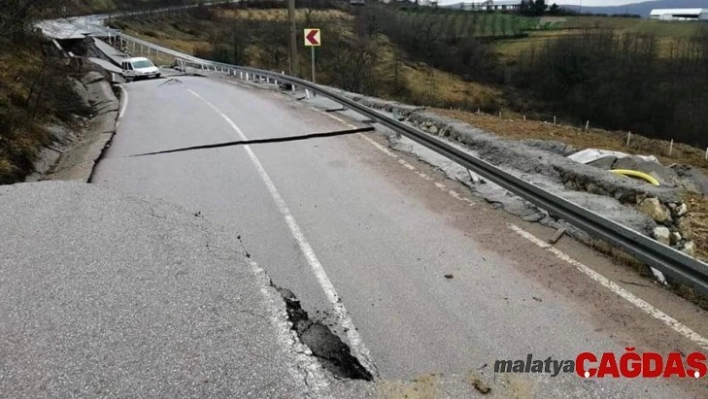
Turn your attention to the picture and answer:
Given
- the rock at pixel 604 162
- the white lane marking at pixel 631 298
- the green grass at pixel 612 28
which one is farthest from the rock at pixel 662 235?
the green grass at pixel 612 28

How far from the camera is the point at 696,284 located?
391 centimetres

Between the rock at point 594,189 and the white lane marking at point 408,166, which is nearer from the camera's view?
the rock at point 594,189

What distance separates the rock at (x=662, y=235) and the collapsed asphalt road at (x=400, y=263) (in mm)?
798

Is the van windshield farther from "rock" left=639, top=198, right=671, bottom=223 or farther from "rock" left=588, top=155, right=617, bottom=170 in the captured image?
"rock" left=639, top=198, right=671, bottom=223

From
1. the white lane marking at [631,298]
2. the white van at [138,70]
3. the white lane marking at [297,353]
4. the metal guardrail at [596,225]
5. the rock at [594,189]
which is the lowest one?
Answer: the white lane marking at [297,353]

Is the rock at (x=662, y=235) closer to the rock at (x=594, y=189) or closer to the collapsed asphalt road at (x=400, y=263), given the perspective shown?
the collapsed asphalt road at (x=400, y=263)

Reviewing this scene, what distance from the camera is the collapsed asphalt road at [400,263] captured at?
3.65m

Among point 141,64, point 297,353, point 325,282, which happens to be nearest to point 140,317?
point 297,353

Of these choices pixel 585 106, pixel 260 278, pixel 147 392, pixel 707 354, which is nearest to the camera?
pixel 147 392

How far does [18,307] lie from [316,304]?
2.34 metres

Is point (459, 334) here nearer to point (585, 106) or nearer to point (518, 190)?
point (518, 190)

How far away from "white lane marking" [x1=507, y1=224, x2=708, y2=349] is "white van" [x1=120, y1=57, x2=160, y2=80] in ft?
99.0

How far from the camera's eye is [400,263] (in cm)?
512

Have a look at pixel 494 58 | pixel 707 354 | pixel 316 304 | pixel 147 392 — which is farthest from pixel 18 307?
pixel 494 58
